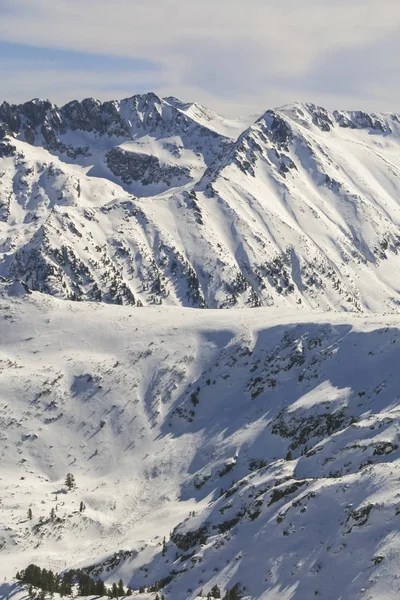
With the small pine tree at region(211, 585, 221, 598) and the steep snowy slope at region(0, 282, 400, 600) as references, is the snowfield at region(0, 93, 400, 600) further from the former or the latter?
the small pine tree at region(211, 585, 221, 598)

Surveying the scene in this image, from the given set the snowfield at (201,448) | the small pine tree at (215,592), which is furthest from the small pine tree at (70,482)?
the small pine tree at (215,592)

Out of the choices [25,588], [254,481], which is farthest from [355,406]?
[25,588]

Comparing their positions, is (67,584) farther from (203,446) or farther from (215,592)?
(203,446)

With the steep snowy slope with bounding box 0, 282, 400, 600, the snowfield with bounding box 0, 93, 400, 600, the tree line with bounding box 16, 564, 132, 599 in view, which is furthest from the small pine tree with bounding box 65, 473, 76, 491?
the tree line with bounding box 16, 564, 132, 599

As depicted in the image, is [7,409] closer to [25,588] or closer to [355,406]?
[25,588]

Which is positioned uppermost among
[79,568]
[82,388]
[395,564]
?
[82,388]
